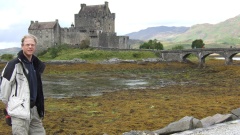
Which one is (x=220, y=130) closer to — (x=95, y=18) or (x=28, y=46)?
(x=28, y=46)

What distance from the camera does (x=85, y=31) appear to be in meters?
78.5

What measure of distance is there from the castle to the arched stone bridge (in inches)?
608

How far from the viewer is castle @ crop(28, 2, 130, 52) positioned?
75.8m

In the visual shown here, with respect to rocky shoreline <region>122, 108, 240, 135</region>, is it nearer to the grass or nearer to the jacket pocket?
the jacket pocket

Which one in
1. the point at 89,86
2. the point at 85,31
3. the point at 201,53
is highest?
the point at 85,31

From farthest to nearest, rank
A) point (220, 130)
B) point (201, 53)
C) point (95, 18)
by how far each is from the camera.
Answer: point (95, 18), point (201, 53), point (220, 130)

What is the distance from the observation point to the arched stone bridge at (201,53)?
59.7 meters

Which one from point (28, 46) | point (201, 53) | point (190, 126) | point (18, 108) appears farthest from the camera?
point (201, 53)

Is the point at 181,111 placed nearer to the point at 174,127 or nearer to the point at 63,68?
the point at 174,127

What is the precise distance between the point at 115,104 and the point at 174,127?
385 inches

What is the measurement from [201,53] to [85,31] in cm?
2867

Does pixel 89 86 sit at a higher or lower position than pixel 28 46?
lower

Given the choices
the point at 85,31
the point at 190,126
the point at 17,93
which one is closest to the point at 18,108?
the point at 17,93

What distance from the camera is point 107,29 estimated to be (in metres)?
81.4
